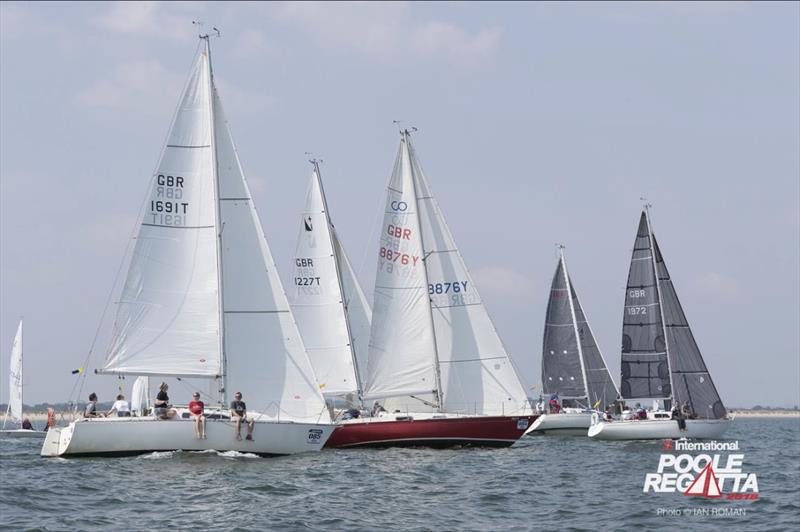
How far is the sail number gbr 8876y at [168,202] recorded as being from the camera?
1161 inches

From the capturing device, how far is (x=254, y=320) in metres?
30.3

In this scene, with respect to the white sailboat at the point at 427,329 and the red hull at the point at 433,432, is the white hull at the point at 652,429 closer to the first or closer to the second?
the white sailboat at the point at 427,329

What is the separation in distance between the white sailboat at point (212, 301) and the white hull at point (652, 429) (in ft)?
61.2

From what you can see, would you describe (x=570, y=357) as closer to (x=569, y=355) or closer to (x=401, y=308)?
(x=569, y=355)

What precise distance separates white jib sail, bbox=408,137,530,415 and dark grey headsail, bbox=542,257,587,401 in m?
23.4

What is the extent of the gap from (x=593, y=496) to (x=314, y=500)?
6521 mm

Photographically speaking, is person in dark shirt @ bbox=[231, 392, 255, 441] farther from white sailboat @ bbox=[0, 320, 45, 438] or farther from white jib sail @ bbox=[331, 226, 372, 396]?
white sailboat @ bbox=[0, 320, 45, 438]

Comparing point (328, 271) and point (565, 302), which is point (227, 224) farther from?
point (565, 302)

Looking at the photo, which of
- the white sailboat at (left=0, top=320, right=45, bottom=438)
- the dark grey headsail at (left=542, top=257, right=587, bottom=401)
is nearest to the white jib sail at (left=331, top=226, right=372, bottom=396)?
the dark grey headsail at (left=542, top=257, right=587, bottom=401)

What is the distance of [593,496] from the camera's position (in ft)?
78.6

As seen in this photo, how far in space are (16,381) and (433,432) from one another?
3915 cm

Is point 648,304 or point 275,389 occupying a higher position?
point 648,304

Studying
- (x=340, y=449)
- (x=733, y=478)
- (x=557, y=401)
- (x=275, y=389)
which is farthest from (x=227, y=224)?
(x=557, y=401)

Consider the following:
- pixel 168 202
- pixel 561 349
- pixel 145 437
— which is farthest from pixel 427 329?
pixel 561 349
